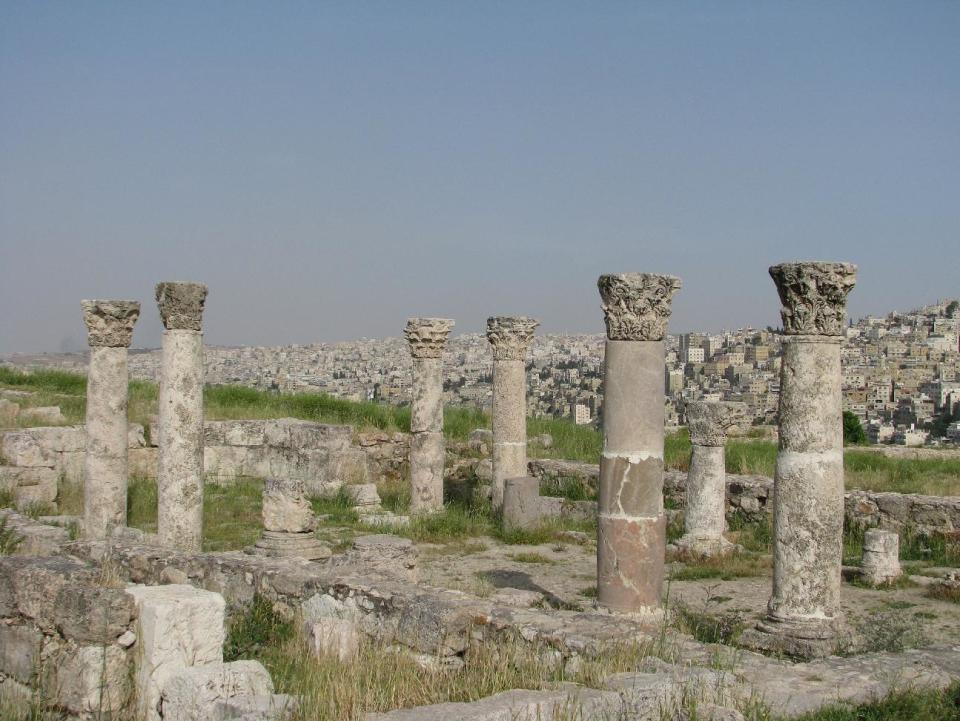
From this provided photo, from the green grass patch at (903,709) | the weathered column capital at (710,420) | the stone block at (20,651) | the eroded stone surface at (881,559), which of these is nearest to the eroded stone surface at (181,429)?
the stone block at (20,651)

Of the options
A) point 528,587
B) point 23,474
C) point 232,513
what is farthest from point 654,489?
point 23,474

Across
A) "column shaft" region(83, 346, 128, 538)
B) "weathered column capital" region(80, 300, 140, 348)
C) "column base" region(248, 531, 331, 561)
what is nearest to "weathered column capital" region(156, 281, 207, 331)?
→ "weathered column capital" region(80, 300, 140, 348)

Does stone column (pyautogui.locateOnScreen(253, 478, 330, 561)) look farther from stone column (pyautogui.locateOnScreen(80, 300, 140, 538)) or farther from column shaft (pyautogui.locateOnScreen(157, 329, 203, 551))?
stone column (pyautogui.locateOnScreen(80, 300, 140, 538))

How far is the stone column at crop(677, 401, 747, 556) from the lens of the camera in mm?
15047

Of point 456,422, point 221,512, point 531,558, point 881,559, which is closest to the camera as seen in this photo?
point 881,559

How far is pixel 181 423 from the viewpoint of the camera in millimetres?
12898

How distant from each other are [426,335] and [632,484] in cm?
864

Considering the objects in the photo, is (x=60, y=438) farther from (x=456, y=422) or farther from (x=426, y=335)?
(x=456, y=422)

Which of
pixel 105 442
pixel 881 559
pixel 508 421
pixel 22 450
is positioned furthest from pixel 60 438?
pixel 881 559

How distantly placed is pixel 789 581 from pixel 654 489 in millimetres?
1403

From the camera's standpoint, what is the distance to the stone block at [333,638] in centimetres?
764

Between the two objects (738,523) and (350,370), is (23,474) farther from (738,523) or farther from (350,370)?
(350,370)

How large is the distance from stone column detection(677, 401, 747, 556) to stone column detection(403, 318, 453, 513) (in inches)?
183

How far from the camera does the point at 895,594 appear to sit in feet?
41.1
